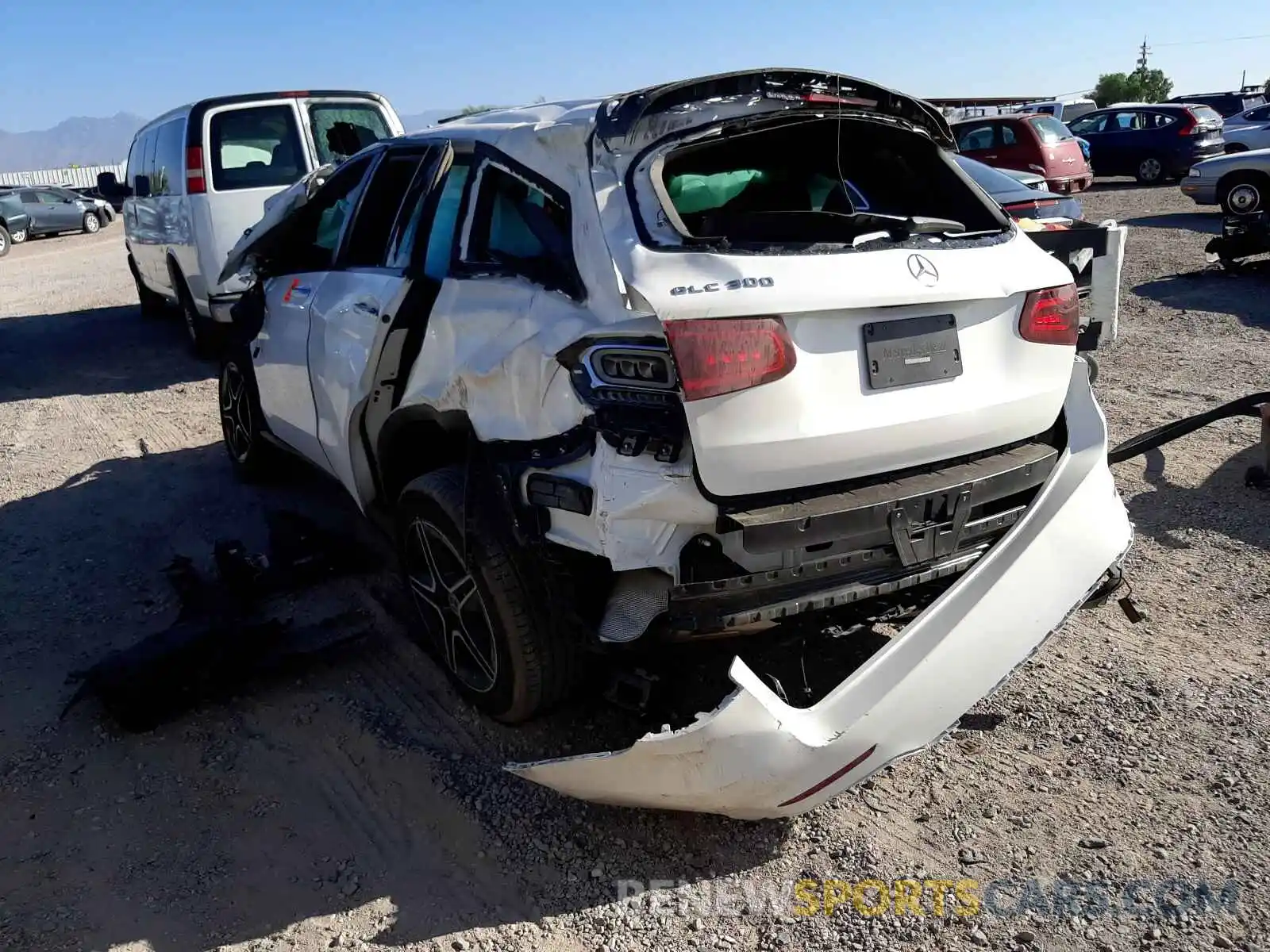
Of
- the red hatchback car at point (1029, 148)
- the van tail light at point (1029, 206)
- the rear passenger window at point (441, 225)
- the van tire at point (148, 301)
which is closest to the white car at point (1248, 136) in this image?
the red hatchback car at point (1029, 148)

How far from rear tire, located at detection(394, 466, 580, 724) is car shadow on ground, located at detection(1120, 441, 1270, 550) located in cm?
292

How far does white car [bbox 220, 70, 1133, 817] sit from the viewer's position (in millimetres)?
2490

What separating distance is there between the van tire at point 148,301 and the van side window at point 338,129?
4.11 meters

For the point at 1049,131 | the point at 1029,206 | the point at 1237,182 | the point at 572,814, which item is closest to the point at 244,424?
the point at 572,814

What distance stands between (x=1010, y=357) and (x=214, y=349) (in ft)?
26.7

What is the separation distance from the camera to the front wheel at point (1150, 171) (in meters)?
20.8

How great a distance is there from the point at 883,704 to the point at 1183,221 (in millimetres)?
15171

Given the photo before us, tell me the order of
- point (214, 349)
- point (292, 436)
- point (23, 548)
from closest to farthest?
point (292, 436), point (23, 548), point (214, 349)

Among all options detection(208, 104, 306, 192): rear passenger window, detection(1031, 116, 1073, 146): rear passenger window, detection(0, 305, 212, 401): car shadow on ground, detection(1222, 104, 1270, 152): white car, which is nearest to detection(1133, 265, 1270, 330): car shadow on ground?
detection(1031, 116, 1073, 146): rear passenger window

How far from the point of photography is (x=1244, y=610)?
3834 mm

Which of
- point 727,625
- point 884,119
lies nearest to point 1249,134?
point 884,119

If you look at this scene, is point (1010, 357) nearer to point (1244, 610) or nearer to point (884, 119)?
point (884, 119)

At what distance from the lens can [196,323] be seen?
918 centimetres

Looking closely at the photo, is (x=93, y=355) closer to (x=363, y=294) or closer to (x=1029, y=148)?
(x=363, y=294)
